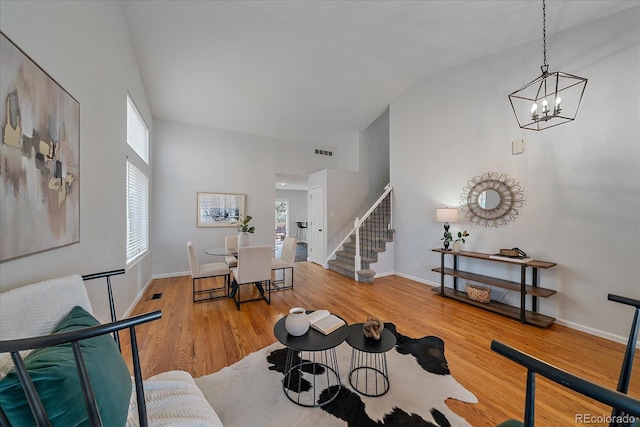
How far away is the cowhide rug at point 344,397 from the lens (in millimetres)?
1569

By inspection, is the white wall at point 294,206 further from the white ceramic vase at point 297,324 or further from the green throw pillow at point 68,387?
the green throw pillow at point 68,387

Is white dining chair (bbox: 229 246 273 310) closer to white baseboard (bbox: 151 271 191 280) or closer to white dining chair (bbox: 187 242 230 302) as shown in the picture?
white dining chair (bbox: 187 242 230 302)

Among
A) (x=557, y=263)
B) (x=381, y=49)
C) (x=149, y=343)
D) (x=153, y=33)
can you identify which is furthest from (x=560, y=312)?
(x=153, y=33)

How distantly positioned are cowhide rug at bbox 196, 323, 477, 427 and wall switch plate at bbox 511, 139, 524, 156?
2964mm

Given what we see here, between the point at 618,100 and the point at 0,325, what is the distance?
5164mm

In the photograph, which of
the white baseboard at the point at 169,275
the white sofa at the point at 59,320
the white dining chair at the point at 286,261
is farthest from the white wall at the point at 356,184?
the white sofa at the point at 59,320

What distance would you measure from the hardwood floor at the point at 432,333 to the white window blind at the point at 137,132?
238 cm

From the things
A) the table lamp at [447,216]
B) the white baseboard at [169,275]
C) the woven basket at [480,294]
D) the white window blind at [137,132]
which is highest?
the white window blind at [137,132]

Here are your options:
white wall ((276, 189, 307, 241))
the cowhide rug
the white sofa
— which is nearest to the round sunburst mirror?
the cowhide rug

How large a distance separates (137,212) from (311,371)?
359 cm

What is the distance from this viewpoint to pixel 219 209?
541 cm

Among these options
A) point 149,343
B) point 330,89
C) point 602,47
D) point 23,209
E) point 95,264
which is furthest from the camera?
point 330,89

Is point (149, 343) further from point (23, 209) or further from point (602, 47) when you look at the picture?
point (602, 47)

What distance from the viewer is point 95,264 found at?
217 centimetres
